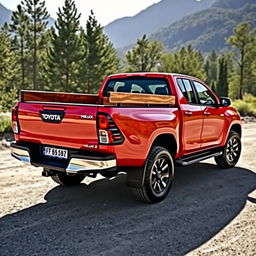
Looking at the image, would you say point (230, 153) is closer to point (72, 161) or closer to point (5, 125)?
point (72, 161)

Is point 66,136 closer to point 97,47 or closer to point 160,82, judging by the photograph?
point 160,82

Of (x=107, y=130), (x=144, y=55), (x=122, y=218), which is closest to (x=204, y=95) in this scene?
(x=107, y=130)

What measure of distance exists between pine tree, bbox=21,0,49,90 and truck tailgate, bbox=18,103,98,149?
39.0 metres

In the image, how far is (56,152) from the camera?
4461 millimetres

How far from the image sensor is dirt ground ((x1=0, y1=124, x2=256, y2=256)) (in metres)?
3.49

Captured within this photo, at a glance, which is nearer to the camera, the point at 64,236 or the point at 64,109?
the point at 64,236

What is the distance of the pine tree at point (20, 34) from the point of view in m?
40.7

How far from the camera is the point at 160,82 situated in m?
5.57

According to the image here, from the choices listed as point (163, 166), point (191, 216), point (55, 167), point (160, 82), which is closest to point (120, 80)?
point (160, 82)

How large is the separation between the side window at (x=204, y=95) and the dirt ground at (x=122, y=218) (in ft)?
4.68

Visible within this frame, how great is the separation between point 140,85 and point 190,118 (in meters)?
1.03

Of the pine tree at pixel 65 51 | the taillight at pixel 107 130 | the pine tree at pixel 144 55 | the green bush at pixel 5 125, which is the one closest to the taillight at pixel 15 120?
the taillight at pixel 107 130

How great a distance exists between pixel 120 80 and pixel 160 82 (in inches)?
33.9

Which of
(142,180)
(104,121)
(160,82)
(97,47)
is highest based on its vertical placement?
(97,47)
